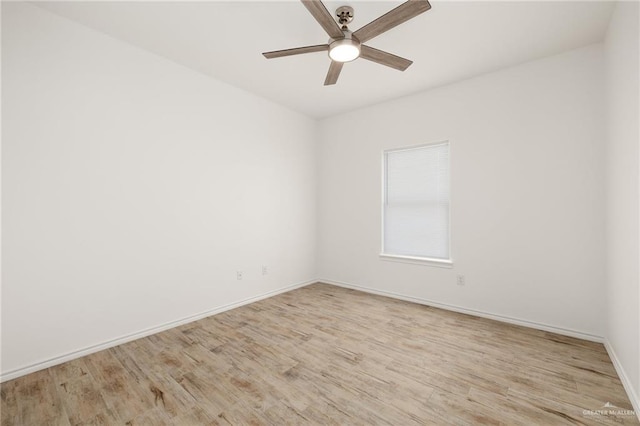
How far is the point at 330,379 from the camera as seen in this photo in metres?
2.04

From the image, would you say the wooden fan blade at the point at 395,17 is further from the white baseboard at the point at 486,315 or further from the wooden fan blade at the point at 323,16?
the white baseboard at the point at 486,315

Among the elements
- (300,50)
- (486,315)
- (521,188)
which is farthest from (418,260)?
(300,50)

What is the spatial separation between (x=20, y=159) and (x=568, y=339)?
498cm

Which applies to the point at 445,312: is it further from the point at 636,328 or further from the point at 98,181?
the point at 98,181

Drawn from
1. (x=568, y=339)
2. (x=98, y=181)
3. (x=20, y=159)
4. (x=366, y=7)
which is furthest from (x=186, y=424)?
(x=568, y=339)

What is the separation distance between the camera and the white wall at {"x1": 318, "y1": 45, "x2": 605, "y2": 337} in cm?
266

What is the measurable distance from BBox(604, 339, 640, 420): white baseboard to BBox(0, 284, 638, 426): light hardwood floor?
45 millimetres

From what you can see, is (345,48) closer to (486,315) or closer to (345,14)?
(345,14)

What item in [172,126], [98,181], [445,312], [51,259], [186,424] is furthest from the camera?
[445,312]

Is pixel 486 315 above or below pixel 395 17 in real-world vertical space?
below

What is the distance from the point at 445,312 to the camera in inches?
134

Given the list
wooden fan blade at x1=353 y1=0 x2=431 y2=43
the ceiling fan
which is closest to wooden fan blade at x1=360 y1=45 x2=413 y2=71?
the ceiling fan

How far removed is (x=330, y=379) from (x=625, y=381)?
205 cm

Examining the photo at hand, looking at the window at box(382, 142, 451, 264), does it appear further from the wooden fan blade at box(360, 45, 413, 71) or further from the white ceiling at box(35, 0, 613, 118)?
the wooden fan blade at box(360, 45, 413, 71)
